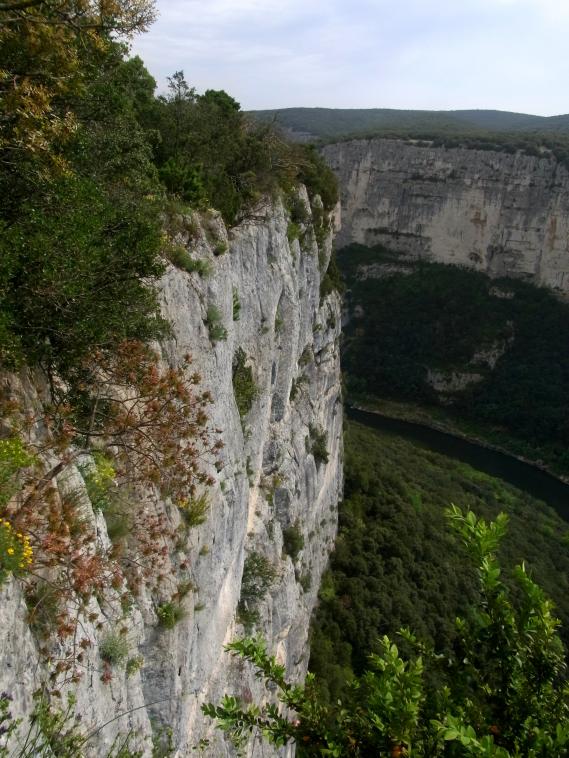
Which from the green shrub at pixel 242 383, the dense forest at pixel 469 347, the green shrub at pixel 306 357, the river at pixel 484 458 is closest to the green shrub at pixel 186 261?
the green shrub at pixel 242 383

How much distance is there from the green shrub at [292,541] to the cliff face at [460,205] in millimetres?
58065

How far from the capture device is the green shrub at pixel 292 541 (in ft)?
49.5

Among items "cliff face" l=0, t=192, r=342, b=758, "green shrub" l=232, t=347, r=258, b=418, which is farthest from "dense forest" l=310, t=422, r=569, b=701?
"green shrub" l=232, t=347, r=258, b=418

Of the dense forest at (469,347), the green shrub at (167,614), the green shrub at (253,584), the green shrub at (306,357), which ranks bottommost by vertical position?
the dense forest at (469,347)

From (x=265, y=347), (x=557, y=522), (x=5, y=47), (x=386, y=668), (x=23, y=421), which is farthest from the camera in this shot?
(x=557, y=522)

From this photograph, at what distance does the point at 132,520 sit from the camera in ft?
18.1

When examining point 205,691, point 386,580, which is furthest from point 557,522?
point 205,691

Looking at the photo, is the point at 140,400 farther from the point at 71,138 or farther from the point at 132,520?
the point at 71,138

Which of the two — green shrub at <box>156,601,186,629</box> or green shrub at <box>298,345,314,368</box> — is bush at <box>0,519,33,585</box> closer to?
green shrub at <box>156,601,186,629</box>

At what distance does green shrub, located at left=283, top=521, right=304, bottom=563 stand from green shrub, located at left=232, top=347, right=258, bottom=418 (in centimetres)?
561

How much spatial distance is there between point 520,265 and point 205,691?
66684 mm

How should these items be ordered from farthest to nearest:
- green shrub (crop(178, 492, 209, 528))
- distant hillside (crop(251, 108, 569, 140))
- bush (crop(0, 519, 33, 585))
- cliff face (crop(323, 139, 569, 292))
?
1. distant hillside (crop(251, 108, 569, 140))
2. cliff face (crop(323, 139, 569, 292))
3. green shrub (crop(178, 492, 209, 528))
4. bush (crop(0, 519, 33, 585))

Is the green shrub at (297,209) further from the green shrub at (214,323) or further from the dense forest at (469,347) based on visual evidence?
the dense forest at (469,347)

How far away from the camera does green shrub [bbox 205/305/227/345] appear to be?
825cm
